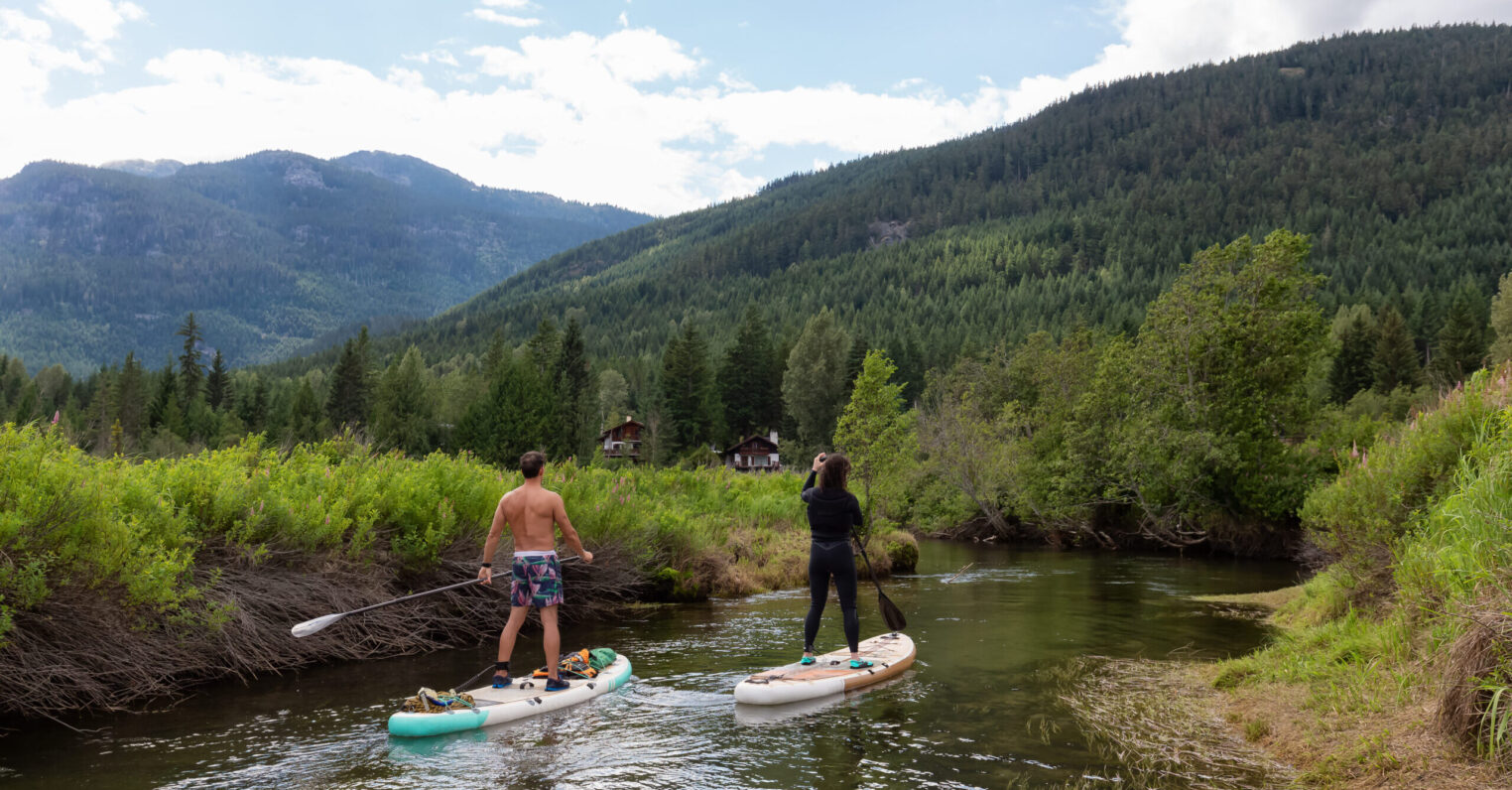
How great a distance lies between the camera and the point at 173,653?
10750 mm

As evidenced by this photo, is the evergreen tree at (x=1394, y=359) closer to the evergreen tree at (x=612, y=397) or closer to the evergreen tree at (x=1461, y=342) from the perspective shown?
the evergreen tree at (x=1461, y=342)

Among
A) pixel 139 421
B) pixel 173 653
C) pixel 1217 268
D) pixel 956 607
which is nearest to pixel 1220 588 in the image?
pixel 956 607

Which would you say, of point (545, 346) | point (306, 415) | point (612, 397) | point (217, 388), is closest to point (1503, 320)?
point (545, 346)

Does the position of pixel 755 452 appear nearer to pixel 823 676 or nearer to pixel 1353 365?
pixel 1353 365

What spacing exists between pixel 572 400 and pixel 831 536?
68.5 m

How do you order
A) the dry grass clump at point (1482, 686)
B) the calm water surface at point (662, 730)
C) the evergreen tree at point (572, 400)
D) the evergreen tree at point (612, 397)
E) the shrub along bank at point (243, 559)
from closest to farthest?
the dry grass clump at point (1482, 686), the calm water surface at point (662, 730), the shrub along bank at point (243, 559), the evergreen tree at point (572, 400), the evergreen tree at point (612, 397)

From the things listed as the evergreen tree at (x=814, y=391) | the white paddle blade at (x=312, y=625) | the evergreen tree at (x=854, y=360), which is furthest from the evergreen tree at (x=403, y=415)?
the white paddle blade at (x=312, y=625)

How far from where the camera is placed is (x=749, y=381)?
97.7m

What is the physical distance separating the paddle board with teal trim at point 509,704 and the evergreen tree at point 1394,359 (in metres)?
88.0

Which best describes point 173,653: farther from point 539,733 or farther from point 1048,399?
point 1048,399

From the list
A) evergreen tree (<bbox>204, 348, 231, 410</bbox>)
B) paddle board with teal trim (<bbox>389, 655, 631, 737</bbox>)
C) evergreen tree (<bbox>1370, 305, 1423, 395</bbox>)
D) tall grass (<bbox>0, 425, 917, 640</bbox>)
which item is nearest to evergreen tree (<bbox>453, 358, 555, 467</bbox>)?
tall grass (<bbox>0, 425, 917, 640</bbox>)

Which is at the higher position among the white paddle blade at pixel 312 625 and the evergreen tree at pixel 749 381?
the evergreen tree at pixel 749 381

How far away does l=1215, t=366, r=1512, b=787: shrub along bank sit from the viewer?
6.64 meters

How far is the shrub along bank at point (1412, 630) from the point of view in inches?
261
